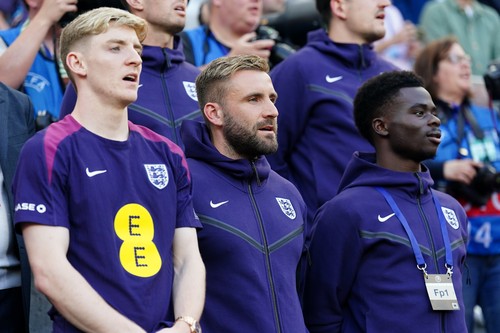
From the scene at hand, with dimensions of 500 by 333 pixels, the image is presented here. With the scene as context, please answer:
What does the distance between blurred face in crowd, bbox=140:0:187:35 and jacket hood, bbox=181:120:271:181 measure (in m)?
0.76

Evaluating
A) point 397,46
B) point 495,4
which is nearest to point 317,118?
point 397,46

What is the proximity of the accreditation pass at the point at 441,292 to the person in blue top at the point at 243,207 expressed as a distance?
0.60m

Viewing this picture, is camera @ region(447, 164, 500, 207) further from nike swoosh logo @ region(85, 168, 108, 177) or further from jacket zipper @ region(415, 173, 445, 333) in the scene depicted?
nike swoosh logo @ region(85, 168, 108, 177)

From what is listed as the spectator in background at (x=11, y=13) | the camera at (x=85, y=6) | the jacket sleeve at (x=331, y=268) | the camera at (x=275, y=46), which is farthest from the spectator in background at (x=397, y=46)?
the jacket sleeve at (x=331, y=268)

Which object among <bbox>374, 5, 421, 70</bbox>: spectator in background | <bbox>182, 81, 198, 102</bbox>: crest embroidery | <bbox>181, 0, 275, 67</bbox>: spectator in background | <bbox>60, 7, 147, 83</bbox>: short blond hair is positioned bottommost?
<bbox>374, 5, 421, 70</bbox>: spectator in background

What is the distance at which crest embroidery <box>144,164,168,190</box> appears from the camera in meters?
4.23

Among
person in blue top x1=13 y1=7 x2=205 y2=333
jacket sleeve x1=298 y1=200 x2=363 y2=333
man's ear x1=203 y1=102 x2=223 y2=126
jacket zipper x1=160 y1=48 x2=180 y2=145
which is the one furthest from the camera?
jacket zipper x1=160 y1=48 x2=180 y2=145

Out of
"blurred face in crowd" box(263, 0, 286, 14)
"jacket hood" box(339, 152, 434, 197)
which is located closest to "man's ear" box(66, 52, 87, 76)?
"jacket hood" box(339, 152, 434, 197)

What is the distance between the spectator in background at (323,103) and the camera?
5.79m

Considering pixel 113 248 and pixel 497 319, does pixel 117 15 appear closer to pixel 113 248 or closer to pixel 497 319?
pixel 113 248

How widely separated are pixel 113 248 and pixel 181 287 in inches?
12.9

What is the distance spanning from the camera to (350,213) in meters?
5.05

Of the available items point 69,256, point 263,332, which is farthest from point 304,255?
point 69,256

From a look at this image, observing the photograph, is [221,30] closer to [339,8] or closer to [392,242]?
[339,8]
